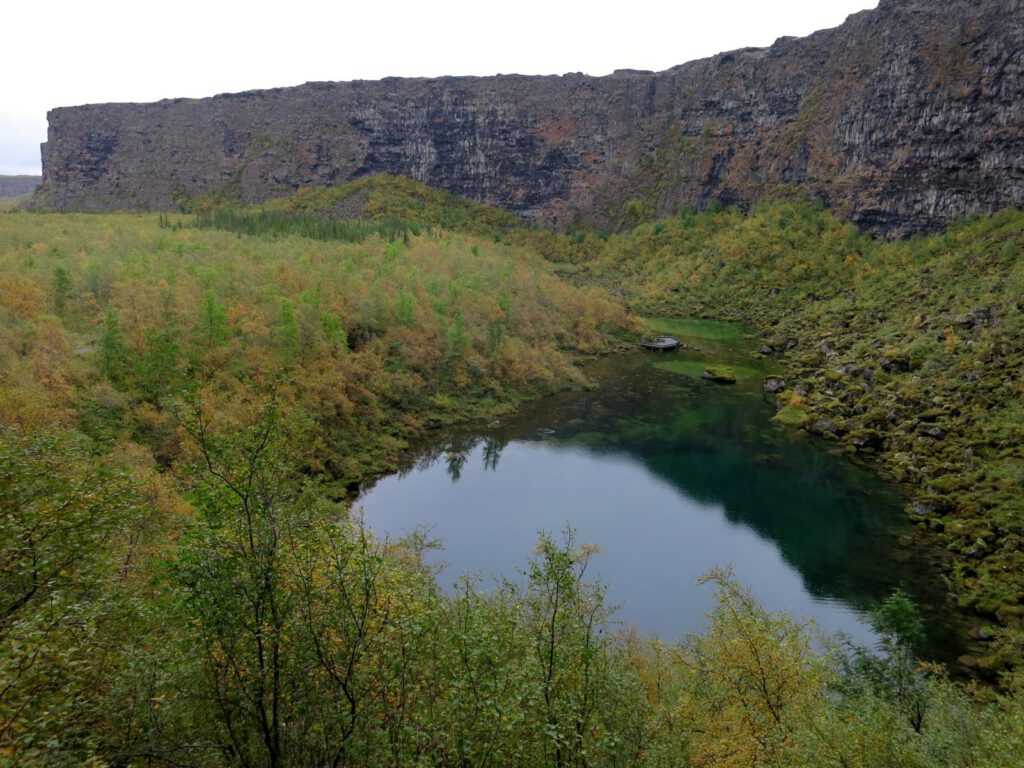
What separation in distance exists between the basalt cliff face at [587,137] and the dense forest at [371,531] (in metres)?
18.8


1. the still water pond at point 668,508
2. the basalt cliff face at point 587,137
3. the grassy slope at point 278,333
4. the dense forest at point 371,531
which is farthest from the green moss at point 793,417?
the basalt cliff face at point 587,137

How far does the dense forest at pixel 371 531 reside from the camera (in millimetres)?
9555

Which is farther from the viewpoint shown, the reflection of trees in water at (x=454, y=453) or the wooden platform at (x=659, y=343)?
the wooden platform at (x=659, y=343)

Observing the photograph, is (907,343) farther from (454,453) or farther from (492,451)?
(454,453)

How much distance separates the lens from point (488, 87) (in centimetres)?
16138

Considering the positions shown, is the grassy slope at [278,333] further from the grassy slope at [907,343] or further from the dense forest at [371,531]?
the grassy slope at [907,343]

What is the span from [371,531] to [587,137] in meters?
161

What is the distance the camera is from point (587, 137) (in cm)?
15812

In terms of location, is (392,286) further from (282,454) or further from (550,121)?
(550,121)

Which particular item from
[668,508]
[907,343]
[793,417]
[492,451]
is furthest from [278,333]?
[907,343]

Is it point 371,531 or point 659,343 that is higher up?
point 371,531

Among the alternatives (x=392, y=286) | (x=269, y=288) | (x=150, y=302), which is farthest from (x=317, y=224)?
(x=150, y=302)

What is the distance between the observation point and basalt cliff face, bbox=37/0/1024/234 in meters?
101

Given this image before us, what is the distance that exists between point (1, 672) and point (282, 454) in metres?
5.30
